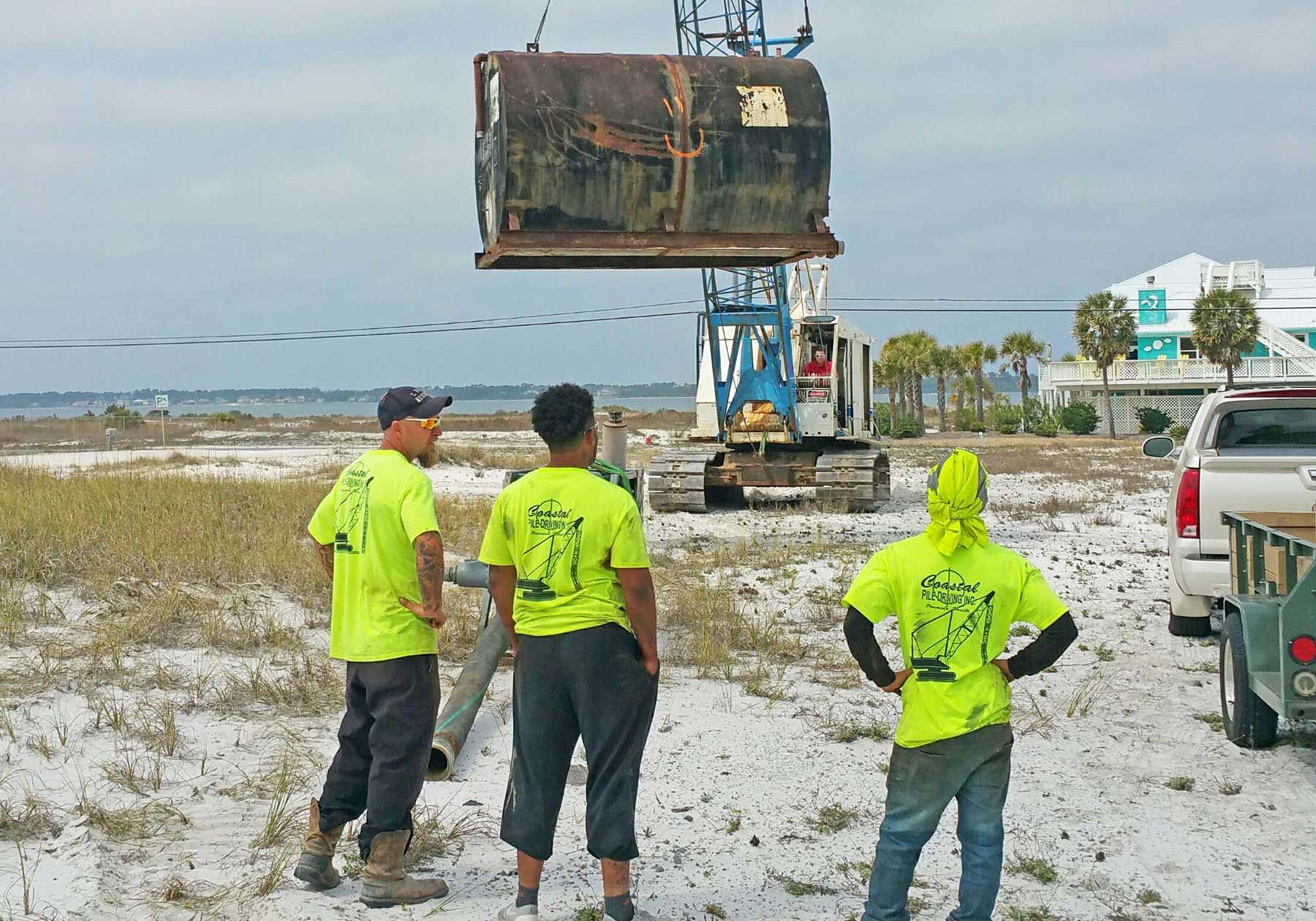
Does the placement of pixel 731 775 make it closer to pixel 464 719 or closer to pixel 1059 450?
pixel 464 719

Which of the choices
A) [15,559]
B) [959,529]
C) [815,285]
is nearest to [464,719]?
[959,529]

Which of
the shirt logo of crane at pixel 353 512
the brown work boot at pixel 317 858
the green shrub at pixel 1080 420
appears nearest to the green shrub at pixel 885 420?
the green shrub at pixel 1080 420

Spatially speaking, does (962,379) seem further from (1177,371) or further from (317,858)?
(317,858)

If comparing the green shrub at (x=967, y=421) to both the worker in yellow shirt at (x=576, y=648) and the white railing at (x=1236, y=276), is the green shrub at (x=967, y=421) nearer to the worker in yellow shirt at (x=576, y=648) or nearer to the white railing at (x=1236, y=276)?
the white railing at (x=1236, y=276)

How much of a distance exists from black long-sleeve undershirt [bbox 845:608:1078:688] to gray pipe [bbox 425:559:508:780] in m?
1.98

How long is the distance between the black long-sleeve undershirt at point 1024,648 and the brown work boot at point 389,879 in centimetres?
193

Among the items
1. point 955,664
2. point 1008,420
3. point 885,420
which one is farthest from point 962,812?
point 885,420

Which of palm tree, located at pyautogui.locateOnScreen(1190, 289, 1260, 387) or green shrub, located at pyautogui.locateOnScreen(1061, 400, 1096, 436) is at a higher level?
palm tree, located at pyautogui.locateOnScreen(1190, 289, 1260, 387)

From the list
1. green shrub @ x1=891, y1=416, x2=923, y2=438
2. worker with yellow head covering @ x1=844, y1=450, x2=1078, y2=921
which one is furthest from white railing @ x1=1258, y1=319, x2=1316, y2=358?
worker with yellow head covering @ x1=844, y1=450, x2=1078, y2=921

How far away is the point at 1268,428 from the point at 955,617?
6289 millimetres

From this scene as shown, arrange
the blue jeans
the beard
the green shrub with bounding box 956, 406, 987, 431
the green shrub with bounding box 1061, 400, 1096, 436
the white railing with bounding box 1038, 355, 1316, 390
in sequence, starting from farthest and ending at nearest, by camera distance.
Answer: the green shrub with bounding box 956, 406, 987, 431, the green shrub with bounding box 1061, 400, 1096, 436, the white railing with bounding box 1038, 355, 1316, 390, the beard, the blue jeans

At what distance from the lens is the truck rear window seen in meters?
9.04

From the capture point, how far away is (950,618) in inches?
155

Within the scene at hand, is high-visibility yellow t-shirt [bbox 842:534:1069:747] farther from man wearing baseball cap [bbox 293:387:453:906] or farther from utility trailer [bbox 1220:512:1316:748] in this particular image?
utility trailer [bbox 1220:512:1316:748]
